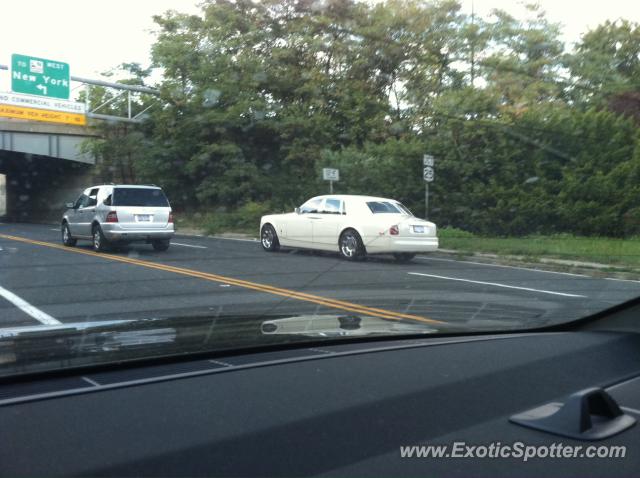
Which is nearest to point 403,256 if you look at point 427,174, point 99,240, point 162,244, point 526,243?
point 526,243

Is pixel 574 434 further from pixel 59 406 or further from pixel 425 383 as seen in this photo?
pixel 59 406

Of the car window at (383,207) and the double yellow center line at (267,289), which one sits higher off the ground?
the car window at (383,207)

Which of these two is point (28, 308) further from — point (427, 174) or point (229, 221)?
point (229, 221)

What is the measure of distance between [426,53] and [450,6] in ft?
17.8

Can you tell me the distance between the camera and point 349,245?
1439cm

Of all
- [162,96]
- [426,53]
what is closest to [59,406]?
[426,53]

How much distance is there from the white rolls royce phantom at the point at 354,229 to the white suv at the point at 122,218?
2.78 m

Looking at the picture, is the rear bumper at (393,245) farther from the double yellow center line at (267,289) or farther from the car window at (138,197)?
the car window at (138,197)

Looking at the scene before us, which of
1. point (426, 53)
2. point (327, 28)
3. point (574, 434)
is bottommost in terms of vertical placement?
point (574, 434)

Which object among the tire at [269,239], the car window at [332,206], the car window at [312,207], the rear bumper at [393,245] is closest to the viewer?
the rear bumper at [393,245]

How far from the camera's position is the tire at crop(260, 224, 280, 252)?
53.0 feet

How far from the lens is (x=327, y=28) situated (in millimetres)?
16297

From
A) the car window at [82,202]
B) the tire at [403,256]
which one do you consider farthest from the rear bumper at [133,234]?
the tire at [403,256]

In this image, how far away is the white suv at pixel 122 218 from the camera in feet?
54.3
